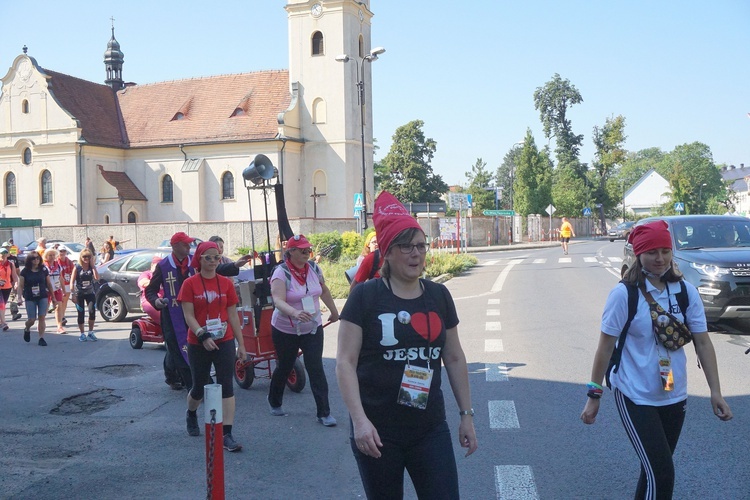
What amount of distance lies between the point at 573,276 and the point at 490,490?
1944 cm

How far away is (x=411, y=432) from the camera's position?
11.1 feet

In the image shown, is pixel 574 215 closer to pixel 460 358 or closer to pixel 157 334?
pixel 157 334

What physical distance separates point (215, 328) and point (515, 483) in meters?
2.75

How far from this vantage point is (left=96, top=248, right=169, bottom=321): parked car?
1697 cm

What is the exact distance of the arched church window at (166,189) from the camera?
56688mm

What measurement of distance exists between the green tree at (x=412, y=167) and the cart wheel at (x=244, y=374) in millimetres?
73562

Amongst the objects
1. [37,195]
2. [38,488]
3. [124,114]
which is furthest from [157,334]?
[124,114]

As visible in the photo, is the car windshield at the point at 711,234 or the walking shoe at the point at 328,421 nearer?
the walking shoe at the point at 328,421

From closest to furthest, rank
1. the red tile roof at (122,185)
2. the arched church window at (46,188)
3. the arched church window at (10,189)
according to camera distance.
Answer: the red tile roof at (122,185), the arched church window at (46,188), the arched church window at (10,189)

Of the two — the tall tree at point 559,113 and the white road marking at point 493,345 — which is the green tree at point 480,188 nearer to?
the tall tree at point 559,113

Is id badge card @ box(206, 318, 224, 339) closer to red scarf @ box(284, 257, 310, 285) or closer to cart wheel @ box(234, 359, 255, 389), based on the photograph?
red scarf @ box(284, 257, 310, 285)

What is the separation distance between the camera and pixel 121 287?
17016 mm

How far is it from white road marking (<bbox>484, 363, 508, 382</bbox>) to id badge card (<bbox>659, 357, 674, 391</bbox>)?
16.6ft

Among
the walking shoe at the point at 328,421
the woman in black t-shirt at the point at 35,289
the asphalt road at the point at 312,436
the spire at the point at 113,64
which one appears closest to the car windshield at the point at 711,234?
the asphalt road at the point at 312,436
